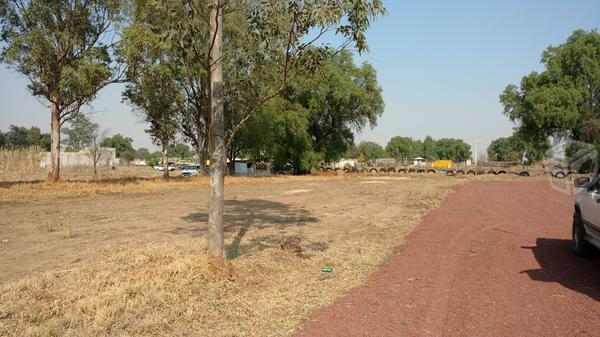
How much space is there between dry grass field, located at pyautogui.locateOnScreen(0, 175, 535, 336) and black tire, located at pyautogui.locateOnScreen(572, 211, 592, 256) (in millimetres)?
3273

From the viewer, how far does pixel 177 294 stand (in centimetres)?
539

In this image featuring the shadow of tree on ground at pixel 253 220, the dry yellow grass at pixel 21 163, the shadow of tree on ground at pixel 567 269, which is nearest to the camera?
the shadow of tree on ground at pixel 567 269

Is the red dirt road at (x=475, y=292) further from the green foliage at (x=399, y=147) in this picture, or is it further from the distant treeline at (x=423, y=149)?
the green foliage at (x=399, y=147)

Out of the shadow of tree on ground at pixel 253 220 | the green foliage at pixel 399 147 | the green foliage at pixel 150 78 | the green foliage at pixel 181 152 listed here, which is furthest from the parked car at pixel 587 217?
the green foliage at pixel 181 152

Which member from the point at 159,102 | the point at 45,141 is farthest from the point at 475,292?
the point at 45,141

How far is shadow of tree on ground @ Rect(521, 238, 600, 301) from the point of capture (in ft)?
20.2

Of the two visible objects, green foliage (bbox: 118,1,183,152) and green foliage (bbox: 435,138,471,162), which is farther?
green foliage (bbox: 435,138,471,162)

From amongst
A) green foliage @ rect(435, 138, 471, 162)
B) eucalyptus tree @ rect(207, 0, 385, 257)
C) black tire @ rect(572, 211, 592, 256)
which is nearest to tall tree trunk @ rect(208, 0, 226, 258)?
eucalyptus tree @ rect(207, 0, 385, 257)

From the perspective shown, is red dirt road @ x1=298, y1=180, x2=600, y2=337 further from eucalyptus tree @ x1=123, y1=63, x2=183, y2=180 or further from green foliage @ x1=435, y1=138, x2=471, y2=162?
green foliage @ x1=435, y1=138, x2=471, y2=162

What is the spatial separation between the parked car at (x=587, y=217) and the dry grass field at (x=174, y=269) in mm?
3316

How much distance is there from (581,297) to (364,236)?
5.22 meters

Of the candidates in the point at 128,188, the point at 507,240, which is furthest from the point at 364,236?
the point at 128,188

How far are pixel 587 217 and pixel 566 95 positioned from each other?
4649cm

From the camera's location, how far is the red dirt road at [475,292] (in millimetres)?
4695
